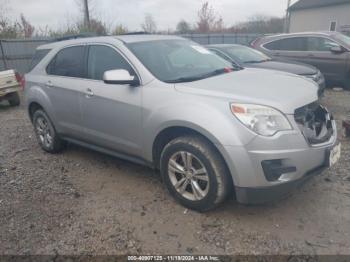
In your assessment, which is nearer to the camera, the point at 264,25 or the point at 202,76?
the point at 202,76

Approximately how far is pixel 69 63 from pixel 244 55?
4779 millimetres

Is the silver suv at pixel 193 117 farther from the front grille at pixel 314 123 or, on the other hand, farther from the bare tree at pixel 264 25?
the bare tree at pixel 264 25

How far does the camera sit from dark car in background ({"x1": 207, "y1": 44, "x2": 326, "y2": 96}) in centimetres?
647

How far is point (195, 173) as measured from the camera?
289 centimetres

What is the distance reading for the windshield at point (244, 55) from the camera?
7342 millimetres

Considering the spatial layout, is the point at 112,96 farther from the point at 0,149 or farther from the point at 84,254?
the point at 0,149

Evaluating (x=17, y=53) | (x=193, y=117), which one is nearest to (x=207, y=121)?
(x=193, y=117)

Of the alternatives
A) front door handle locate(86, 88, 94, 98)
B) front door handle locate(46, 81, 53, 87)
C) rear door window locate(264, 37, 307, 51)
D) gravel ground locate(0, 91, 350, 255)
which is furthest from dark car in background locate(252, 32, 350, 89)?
front door handle locate(86, 88, 94, 98)

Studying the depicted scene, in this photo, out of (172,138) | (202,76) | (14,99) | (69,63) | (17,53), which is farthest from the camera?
(17,53)

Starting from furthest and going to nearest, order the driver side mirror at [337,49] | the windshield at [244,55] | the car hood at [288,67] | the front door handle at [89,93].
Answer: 1. the driver side mirror at [337,49]
2. the windshield at [244,55]
3. the car hood at [288,67]
4. the front door handle at [89,93]

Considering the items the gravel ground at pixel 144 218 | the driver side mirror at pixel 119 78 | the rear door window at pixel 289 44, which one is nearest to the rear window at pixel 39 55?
the gravel ground at pixel 144 218

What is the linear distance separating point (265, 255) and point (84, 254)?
4.72 ft

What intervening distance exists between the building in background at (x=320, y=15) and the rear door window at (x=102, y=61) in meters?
27.3

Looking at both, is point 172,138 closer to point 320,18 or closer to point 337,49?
point 337,49
